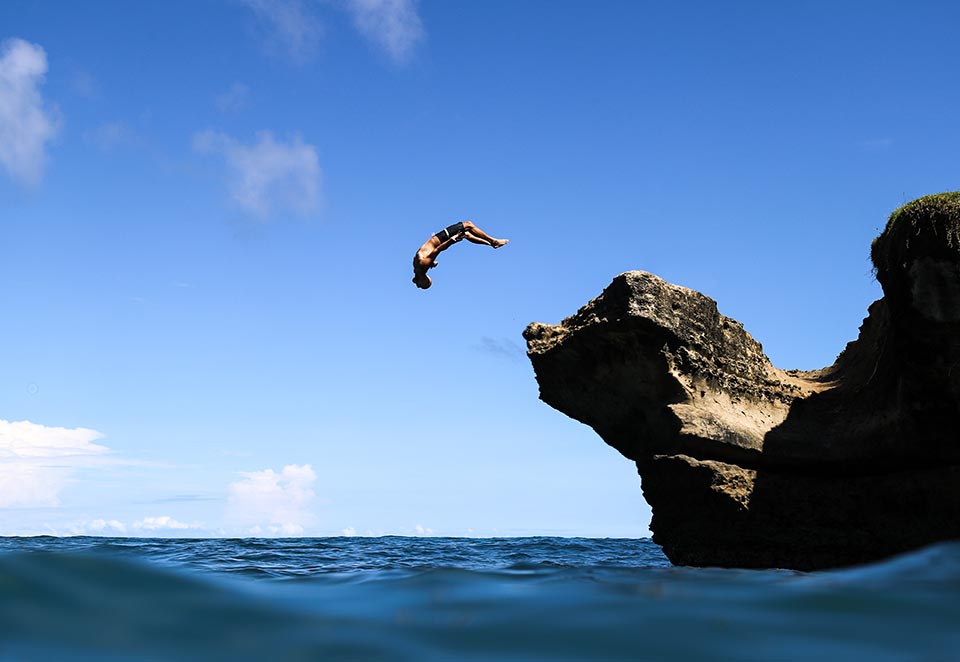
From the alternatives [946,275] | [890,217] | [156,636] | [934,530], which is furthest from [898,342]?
[156,636]

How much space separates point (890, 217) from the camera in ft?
35.7

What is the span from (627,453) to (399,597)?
343 inches

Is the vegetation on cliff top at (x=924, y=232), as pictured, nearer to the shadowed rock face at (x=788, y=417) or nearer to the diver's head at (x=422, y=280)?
the shadowed rock face at (x=788, y=417)

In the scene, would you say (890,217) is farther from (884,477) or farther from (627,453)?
(627,453)

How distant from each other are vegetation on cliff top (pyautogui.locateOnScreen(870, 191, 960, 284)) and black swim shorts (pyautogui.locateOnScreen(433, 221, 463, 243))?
23.3ft

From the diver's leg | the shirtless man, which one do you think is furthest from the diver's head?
the diver's leg

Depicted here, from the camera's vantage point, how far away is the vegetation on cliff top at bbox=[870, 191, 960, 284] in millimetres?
9867

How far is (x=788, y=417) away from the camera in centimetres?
1150

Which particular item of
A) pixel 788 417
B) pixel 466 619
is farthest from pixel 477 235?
pixel 466 619

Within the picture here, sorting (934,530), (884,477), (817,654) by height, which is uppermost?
(884,477)

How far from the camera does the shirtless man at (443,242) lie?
13.8 metres

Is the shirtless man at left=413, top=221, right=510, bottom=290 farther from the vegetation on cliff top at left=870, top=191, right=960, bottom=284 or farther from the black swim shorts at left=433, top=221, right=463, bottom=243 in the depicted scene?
the vegetation on cliff top at left=870, top=191, right=960, bottom=284

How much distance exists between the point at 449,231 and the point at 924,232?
25.5 ft

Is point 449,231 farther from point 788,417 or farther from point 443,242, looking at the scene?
point 788,417
